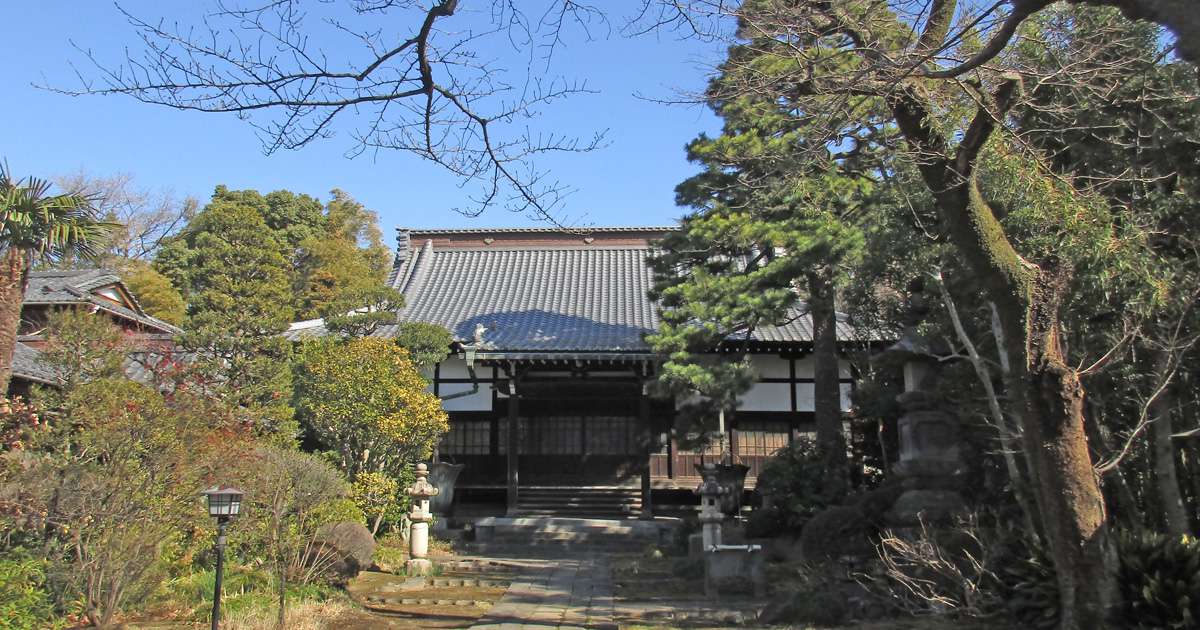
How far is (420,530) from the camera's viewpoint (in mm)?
11914

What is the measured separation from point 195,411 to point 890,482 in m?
7.83

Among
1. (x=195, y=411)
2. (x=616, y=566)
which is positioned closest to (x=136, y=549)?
(x=195, y=411)

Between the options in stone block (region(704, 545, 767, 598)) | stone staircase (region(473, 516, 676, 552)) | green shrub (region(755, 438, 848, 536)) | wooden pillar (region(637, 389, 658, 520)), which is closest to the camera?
stone block (region(704, 545, 767, 598))

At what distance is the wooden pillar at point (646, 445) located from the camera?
1609 cm

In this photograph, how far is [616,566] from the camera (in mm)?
12406

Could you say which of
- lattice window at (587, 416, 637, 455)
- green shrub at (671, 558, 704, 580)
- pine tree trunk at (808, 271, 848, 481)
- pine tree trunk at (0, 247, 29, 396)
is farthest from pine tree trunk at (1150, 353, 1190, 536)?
lattice window at (587, 416, 637, 455)

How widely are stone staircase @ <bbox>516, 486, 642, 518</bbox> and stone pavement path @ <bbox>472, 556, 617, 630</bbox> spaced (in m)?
3.84

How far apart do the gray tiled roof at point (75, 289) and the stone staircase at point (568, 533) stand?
701cm

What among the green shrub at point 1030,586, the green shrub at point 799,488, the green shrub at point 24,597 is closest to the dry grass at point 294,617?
the green shrub at point 24,597

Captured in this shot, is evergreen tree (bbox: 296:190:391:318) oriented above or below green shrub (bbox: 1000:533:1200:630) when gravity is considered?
above

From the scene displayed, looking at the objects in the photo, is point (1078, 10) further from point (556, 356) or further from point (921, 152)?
point (556, 356)

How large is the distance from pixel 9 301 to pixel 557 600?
7.34 meters

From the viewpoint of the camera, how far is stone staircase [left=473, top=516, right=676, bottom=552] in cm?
1497

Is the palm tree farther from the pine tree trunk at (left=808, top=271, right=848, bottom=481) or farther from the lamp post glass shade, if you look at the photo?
the pine tree trunk at (left=808, top=271, right=848, bottom=481)
